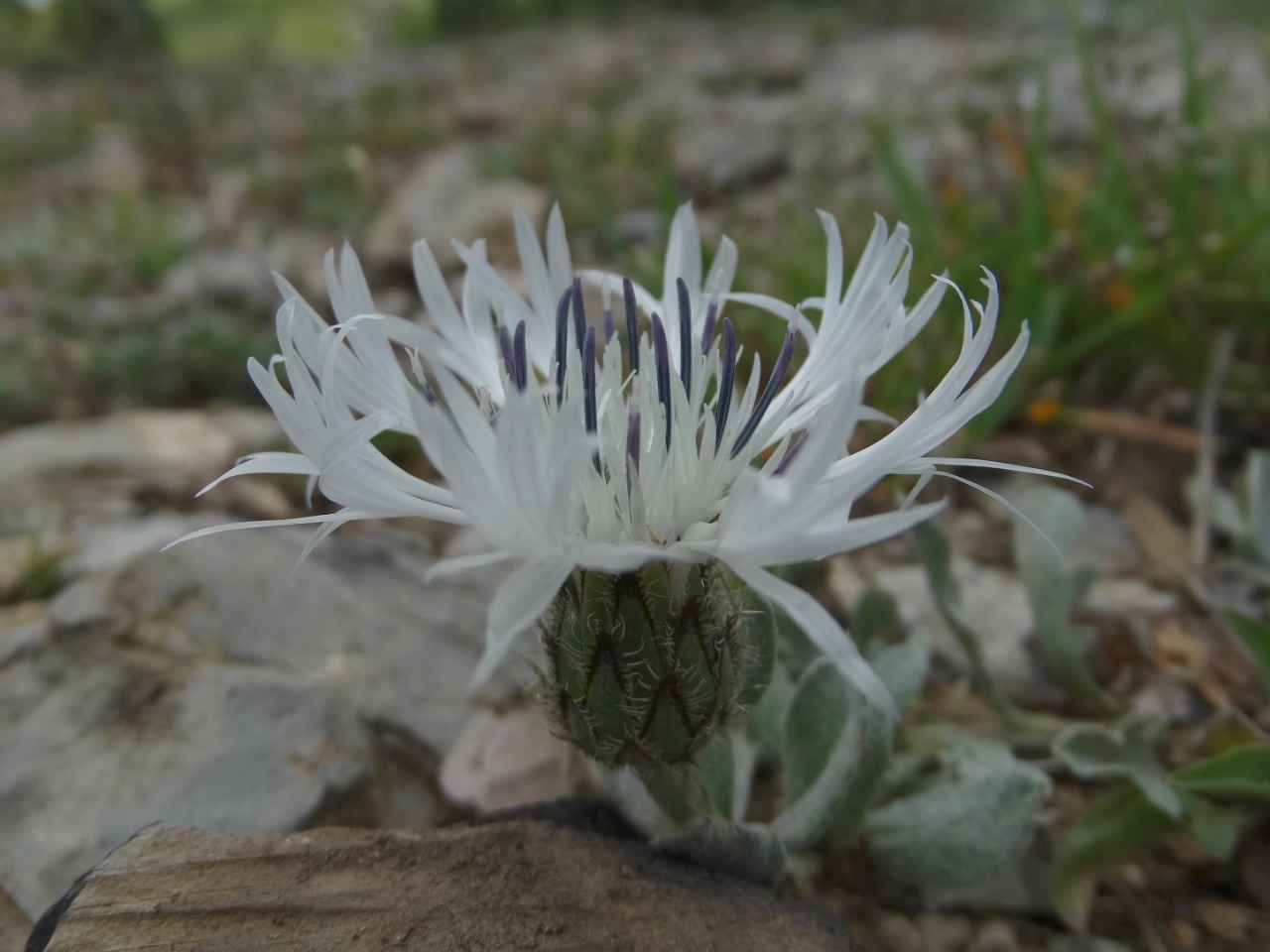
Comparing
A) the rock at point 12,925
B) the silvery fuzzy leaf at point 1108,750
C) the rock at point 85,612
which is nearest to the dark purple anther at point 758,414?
the silvery fuzzy leaf at point 1108,750

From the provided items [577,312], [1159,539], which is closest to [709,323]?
[577,312]

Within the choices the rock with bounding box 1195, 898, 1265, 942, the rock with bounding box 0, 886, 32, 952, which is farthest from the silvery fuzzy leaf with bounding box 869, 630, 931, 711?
the rock with bounding box 0, 886, 32, 952

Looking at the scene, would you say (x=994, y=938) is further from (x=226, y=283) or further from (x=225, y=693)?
(x=226, y=283)

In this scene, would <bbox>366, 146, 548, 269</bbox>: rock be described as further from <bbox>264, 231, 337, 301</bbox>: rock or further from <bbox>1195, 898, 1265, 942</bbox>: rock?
<bbox>1195, 898, 1265, 942</bbox>: rock

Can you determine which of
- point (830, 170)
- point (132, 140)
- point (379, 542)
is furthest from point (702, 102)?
point (379, 542)

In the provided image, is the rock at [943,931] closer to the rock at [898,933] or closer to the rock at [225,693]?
the rock at [898,933]

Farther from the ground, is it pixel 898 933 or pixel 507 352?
pixel 507 352

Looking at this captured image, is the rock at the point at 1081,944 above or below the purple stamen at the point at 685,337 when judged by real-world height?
Answer: below
